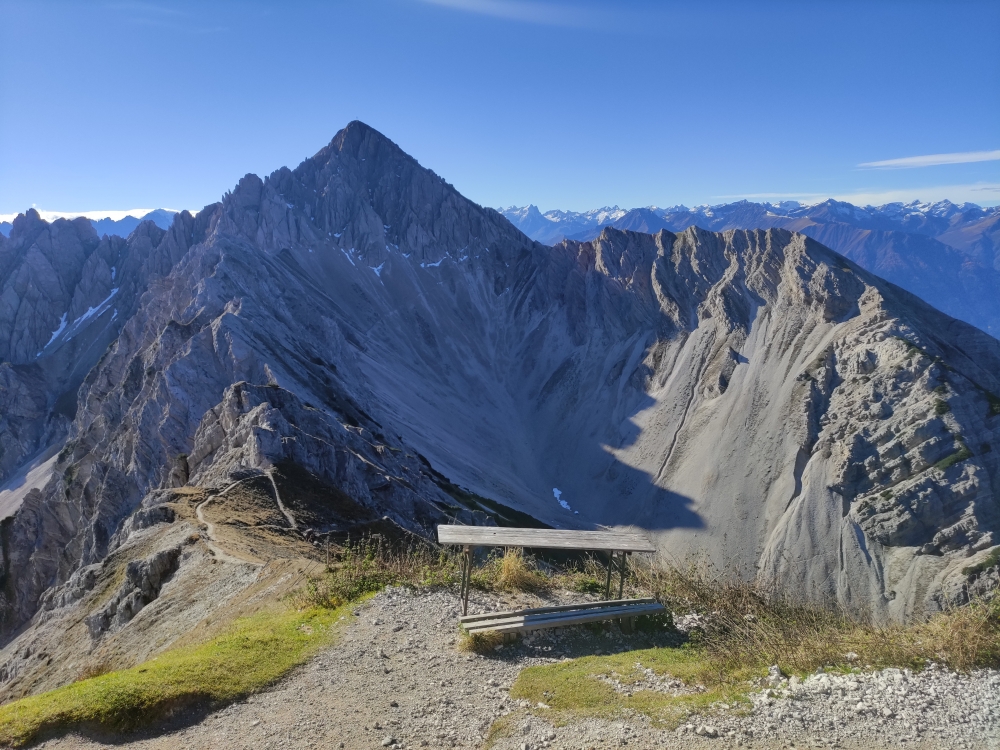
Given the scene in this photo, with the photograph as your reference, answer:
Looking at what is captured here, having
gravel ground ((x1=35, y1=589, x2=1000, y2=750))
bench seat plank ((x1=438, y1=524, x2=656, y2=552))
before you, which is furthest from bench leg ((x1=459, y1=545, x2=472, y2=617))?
gravel ground ((x1=35, y1=589, x2=1000, y2=750))

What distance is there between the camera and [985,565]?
59938 mm

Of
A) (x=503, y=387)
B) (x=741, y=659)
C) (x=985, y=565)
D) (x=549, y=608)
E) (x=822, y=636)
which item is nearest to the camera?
(x=741, y=659)

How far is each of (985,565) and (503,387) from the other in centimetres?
8686

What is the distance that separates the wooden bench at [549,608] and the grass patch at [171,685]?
3.53 metres

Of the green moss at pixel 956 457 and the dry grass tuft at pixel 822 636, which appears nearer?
the dry grass tuft at pixel 822 636

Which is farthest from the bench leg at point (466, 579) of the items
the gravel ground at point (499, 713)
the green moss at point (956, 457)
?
the green moss at point (956, 457)

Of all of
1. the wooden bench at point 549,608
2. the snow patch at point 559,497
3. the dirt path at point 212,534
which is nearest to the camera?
the wooden bench at point 549,608

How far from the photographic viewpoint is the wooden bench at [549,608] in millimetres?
14945

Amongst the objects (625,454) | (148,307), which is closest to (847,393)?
(625,454)

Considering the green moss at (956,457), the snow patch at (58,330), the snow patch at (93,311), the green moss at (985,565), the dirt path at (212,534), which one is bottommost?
the green moss at (985,565)

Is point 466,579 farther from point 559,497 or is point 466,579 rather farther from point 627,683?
point 559,497

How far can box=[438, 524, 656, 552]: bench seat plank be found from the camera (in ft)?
52.2

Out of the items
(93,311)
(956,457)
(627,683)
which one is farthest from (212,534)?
(93,311)

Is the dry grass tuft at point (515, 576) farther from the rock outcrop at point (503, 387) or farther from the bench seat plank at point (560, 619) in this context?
the rock outcrop at point (503, 387)
